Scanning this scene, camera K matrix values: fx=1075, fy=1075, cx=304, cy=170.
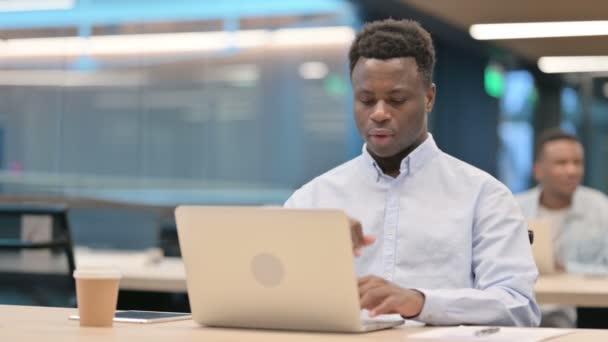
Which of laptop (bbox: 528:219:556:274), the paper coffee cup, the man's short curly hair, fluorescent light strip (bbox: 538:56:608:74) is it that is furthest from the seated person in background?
fluorescent light strip (bbox: 538:56:608:74)

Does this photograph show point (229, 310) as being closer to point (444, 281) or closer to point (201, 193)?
point (444, 281)

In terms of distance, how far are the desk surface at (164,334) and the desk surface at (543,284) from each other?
1606 millimetres

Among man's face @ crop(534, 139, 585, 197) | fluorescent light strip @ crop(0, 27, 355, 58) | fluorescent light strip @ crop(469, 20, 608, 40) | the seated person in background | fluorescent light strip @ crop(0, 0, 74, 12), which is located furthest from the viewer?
fluorescent light strip @ crop(469, 20, 608, 40)

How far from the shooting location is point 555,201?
5.45m

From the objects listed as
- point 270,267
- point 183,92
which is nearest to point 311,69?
point 183,92

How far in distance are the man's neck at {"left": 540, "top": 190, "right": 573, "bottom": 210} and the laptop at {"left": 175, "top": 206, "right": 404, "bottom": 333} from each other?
133 inches

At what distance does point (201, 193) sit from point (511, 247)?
6.34 metres

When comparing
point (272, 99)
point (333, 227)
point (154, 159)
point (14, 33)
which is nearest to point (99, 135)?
point (154, 159)

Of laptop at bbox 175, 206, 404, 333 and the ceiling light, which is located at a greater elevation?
the ceiling light

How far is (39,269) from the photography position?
13.3 ft

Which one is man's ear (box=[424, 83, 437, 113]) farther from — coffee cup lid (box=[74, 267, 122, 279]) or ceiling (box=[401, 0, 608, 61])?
ceiling (box=[401, 0, 608, 61])

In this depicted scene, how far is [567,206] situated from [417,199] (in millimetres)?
3015

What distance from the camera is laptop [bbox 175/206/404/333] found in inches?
79.0

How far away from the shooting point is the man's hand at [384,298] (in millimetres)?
2158
